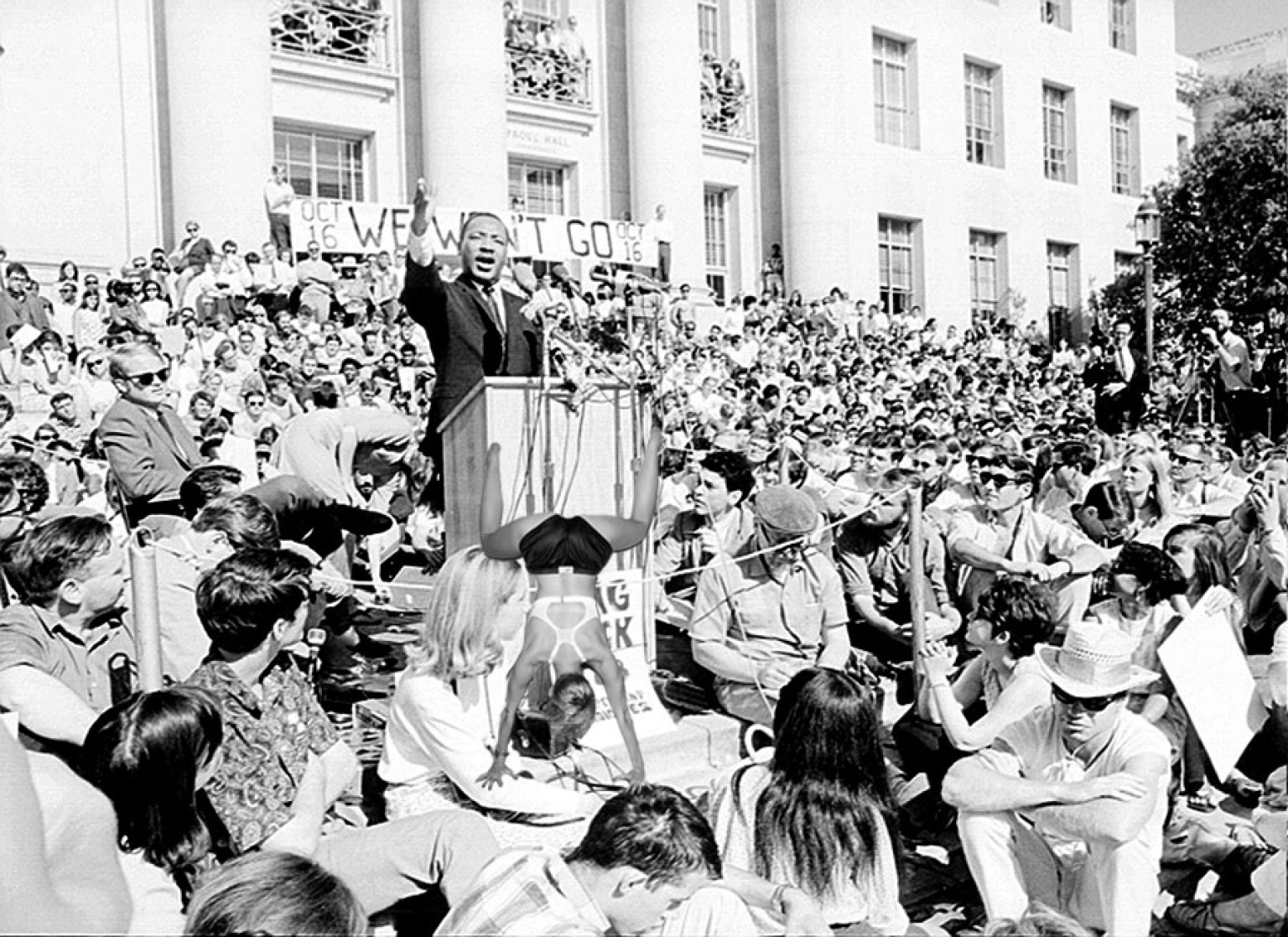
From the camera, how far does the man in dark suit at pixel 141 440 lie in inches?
219

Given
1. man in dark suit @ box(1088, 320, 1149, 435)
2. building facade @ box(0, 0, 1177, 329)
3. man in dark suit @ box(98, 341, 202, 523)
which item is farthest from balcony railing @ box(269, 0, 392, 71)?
man in dark suit @ box(98, 341, 202, 523)

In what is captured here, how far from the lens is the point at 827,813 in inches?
136

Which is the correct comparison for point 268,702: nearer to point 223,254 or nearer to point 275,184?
point 223,254

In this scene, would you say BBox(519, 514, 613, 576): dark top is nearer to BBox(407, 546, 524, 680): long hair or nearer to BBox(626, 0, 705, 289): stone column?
BBox(407, 546, 524, 680): long hair

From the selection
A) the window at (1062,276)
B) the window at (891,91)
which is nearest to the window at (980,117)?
the window at (891,91)

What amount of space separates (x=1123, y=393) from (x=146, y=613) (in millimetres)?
15716

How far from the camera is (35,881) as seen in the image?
1375mm

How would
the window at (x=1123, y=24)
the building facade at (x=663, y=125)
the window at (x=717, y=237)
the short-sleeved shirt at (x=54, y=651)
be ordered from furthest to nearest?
the window at (x=1123, y=24) → the window at (x=717, y=237) → the building facade at (x=663, y=125) → the short-sleeved shirt at (x=54, y=651)

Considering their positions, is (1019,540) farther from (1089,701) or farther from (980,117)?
(980,117)

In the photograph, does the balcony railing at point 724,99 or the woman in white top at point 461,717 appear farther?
the balcony railing at point 724,99

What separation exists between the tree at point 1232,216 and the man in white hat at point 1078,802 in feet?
81.8

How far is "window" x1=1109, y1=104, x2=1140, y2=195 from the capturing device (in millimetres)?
38406

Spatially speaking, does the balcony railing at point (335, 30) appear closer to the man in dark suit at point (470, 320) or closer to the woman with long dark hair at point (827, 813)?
the man in dark suit at point (470, 320)

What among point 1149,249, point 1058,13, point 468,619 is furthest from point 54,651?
point 1058,13
